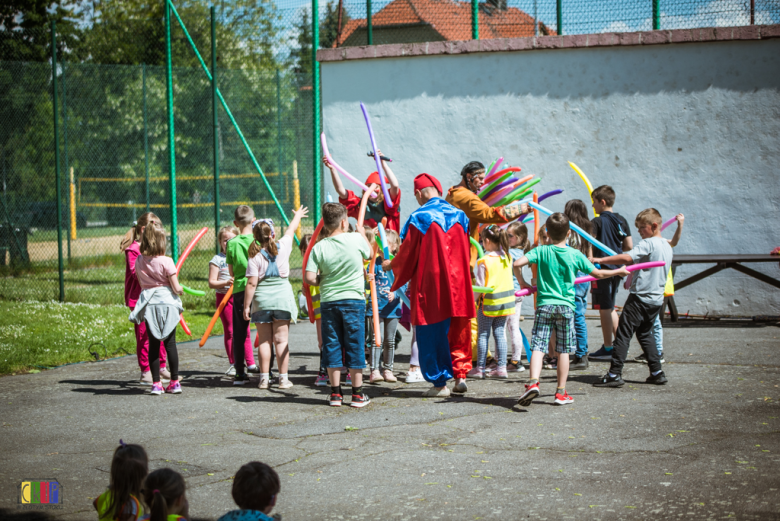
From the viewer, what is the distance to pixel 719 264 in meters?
9.91

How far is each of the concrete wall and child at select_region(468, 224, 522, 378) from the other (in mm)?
3886

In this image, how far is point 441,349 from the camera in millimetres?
6328

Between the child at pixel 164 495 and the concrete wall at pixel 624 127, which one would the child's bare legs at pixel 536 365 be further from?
the concrete wall at pixel 624 127

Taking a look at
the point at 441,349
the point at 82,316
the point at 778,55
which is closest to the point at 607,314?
the point at 441,349

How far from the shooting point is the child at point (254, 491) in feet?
9.10

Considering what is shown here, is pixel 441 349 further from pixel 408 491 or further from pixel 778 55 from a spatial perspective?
pixel 778 55

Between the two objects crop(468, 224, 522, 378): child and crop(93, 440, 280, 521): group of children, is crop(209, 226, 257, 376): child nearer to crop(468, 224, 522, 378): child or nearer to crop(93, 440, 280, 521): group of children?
crop(468, 224, 522, 378): child

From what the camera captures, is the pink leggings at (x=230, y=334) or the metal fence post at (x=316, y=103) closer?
the pink leggings at (x=230, y=334)

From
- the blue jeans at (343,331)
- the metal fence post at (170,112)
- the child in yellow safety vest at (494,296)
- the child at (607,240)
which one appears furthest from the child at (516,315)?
the metal fence post at (170,112)

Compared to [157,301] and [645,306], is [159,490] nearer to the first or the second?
[157,301]

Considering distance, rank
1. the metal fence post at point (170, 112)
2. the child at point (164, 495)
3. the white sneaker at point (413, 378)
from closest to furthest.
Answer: the child at point (164, 495)
the white sneaker at point (413, 378)
the metal fence post at point (170, 112)

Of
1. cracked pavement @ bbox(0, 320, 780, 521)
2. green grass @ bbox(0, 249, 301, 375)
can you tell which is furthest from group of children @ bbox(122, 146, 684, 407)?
green grass @ bbox(0, 249, 301, 375)

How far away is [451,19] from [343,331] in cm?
727

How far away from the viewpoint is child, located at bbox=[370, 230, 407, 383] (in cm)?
696
